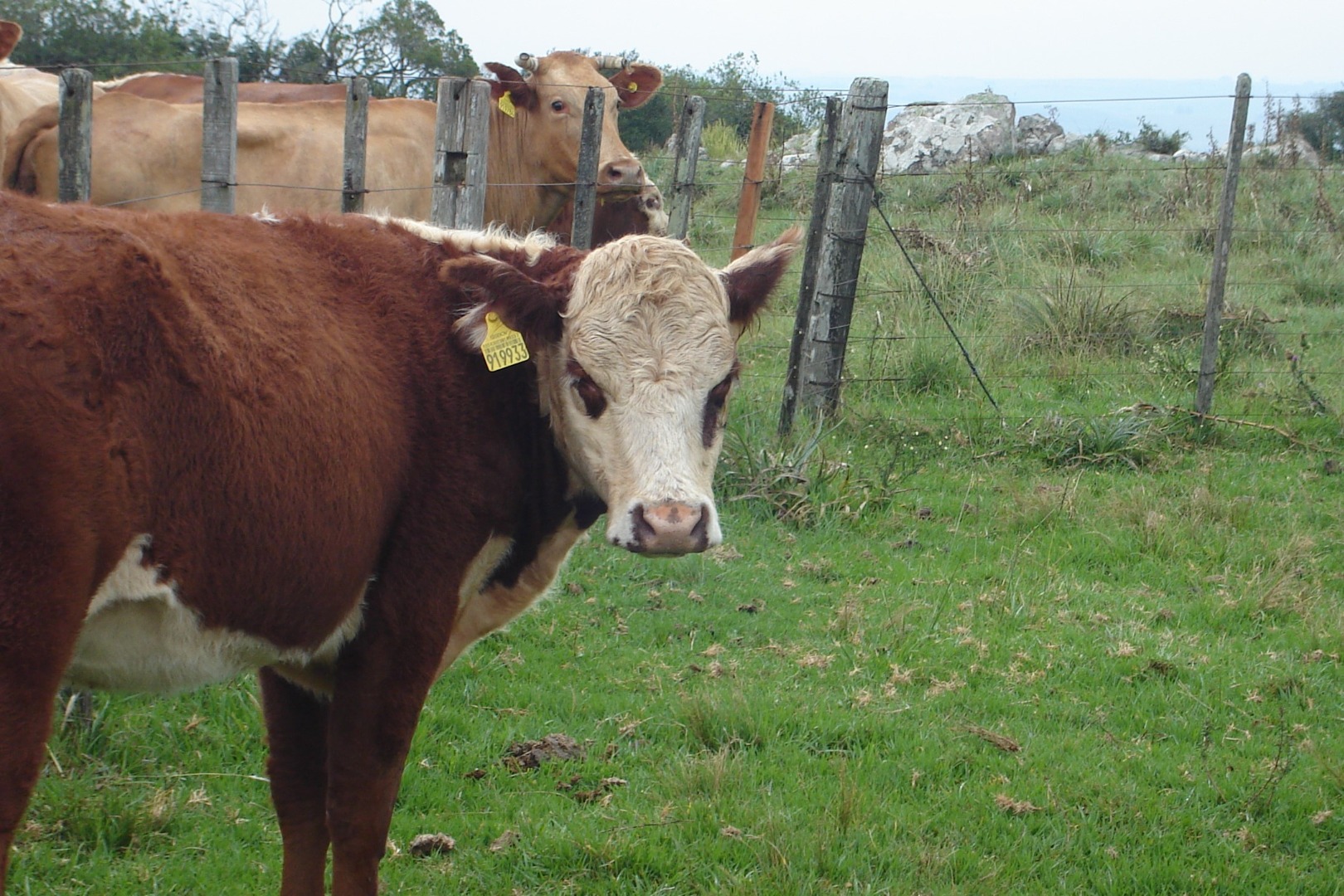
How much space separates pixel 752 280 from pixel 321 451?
1.56 metres

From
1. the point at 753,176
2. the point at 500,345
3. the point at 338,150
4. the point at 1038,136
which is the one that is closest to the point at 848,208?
the point at 753,176

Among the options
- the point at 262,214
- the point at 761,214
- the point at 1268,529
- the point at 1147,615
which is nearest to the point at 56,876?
the point at 262,214

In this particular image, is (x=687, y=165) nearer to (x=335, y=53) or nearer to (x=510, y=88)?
(x=510, y=88)

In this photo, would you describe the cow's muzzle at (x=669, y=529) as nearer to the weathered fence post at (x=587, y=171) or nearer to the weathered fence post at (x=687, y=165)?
the weathered fence post at (x=587, y=171)

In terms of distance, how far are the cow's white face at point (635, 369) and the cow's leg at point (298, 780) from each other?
1057 mm

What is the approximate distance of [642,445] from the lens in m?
3.20

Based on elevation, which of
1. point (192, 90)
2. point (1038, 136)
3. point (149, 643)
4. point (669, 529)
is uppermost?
point (1038, 136)

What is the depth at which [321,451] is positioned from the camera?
8.86 feet

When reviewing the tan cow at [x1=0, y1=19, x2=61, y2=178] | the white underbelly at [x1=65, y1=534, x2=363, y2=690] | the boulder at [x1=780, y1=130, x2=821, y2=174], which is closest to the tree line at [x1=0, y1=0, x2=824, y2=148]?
the boulder at [x1=780, y1=130, x2=821, y2=174]

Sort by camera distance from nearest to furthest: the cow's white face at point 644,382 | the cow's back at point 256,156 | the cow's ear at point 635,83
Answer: the cow's white face at point 644,382 < the cow's back at point 256,156 < the cow's ear at point 635,83

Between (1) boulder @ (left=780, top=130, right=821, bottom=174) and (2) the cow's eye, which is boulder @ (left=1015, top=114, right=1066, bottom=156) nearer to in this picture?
(1) boulder @ (left=780, top=130, right=821, bottom=174)

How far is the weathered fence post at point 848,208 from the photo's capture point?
7594 mm

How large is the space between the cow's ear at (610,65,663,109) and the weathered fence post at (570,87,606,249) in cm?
335

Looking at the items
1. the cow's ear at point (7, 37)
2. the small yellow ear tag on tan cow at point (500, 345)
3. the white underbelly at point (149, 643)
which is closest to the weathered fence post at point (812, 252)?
the small yellow ear tag on tan cow at point (500, 345)
